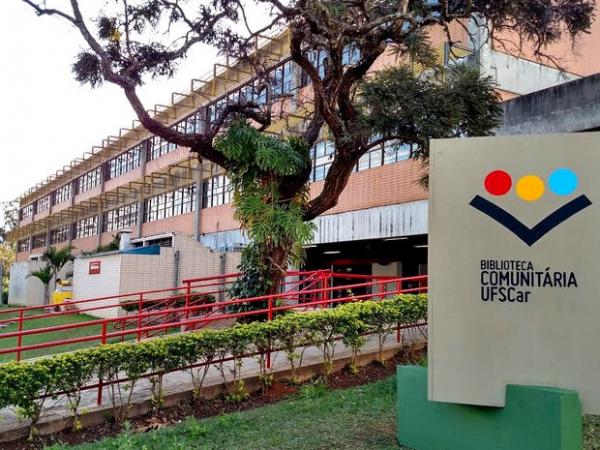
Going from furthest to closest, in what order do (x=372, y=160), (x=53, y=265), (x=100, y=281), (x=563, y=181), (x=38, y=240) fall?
(x=38, y=240), (x=53, y=265), (x=100, y=281), (x=372, y=160), (x=563, y=181)

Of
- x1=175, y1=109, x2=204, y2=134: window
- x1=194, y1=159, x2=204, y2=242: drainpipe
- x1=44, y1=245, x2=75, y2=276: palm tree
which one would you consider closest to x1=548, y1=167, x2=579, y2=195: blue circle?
x1=175, y1=109, x2=204, y2=134: window

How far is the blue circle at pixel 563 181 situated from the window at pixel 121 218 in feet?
118

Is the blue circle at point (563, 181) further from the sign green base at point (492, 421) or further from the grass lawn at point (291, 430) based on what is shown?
the grass lawn at point (291, 430)

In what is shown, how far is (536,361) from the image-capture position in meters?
4.33

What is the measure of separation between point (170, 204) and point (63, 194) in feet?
82.1

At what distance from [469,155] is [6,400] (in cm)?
507

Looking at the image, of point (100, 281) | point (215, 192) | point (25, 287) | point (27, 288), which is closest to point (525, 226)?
point (100, 281)

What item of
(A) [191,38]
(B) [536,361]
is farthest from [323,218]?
(B) [536,361]

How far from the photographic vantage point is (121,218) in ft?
135

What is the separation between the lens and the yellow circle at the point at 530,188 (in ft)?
14.4

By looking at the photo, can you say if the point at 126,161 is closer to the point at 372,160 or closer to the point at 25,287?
the point at 25,287

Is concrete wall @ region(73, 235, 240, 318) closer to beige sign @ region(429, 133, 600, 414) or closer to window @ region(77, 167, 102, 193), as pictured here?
beige sign @ region(429, 133, 600, 414)

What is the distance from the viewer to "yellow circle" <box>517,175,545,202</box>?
4383 millimetres

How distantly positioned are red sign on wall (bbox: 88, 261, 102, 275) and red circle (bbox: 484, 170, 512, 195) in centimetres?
1951
